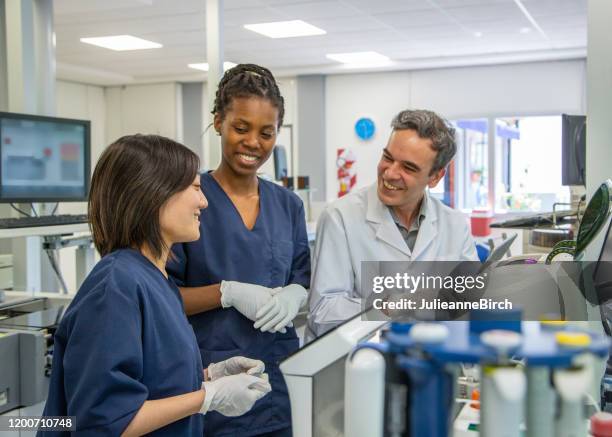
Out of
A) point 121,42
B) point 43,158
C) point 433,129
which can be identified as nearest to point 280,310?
point 433,129

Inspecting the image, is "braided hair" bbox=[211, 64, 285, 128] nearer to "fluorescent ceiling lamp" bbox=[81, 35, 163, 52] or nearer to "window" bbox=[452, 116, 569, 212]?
"fluorescent ceiling lamp" bbox=[81, 35, 163, 52]

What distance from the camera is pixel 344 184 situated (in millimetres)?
8188

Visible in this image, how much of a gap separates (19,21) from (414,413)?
123 inches

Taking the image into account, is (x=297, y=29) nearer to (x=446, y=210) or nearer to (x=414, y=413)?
(x=446, y=210)

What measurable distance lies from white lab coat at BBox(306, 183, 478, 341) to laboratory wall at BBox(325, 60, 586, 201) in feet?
20.0

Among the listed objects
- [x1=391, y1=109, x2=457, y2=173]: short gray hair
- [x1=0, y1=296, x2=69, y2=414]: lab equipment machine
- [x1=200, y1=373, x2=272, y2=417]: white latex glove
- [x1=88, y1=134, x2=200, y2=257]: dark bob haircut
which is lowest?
[x1=0, y1=296, x2=69, y2=414]: lab equipment machine

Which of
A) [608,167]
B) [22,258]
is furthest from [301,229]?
[22,258]

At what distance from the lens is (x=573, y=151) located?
3.17 metres

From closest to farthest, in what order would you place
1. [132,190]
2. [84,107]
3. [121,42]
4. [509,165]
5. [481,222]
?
[132,190] < [121,42] < [481,222] < [509,165] < [84,107]

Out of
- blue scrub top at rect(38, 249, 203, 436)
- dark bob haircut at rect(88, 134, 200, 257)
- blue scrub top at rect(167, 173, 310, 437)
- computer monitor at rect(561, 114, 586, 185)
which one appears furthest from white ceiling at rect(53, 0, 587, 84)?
blue scrub top at rect(38, 249, 203, 436)

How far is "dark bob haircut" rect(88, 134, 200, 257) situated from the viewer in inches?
40.4

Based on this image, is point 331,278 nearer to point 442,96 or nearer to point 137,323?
point 137,323

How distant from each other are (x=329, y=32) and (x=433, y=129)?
464 cm

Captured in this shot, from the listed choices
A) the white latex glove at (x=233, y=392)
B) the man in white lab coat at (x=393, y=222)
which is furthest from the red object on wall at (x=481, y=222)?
the white latex glove at (x=233, y=392)
